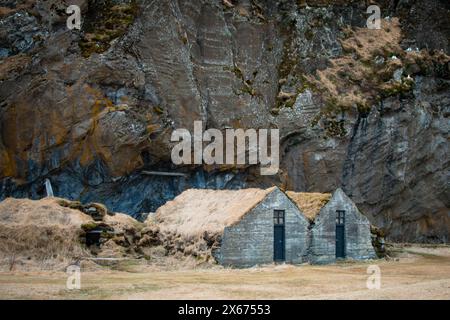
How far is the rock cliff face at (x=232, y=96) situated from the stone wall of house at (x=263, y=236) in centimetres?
1575

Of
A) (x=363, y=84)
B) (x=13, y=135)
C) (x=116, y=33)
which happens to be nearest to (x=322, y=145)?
(x=363, y=84)

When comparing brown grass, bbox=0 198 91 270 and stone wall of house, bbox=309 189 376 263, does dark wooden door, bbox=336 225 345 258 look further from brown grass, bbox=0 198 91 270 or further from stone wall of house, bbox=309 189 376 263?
brown grass, bbox=0 198 91 270

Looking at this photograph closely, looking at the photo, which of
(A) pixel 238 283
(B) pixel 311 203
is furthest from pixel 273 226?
(A) pixel 238 283

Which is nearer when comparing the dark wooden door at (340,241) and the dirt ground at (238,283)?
the dirt ground at (238,283)

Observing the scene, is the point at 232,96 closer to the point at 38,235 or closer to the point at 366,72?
the point at 366,72

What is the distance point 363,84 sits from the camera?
54.9 meters

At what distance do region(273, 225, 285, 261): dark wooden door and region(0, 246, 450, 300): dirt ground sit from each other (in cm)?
147

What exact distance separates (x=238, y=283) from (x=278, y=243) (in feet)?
32.2

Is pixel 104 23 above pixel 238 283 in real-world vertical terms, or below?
above

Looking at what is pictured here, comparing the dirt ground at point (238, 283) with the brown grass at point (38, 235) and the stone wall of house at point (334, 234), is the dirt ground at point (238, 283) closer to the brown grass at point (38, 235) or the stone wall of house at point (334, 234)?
the stone wall of house at point (334, 234)

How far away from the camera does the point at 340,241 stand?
1380 inches

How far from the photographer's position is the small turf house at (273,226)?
101 feet

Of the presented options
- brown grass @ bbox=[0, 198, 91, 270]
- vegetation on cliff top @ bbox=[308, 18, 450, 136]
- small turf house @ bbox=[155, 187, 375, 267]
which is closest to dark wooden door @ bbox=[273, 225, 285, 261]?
small turf house @ bbox=[155, 187, 375, 267]

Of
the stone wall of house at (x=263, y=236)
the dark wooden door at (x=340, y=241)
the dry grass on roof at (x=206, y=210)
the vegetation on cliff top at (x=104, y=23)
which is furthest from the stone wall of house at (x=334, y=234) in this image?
the vegetation on cliff top at (x=104, y=23)
